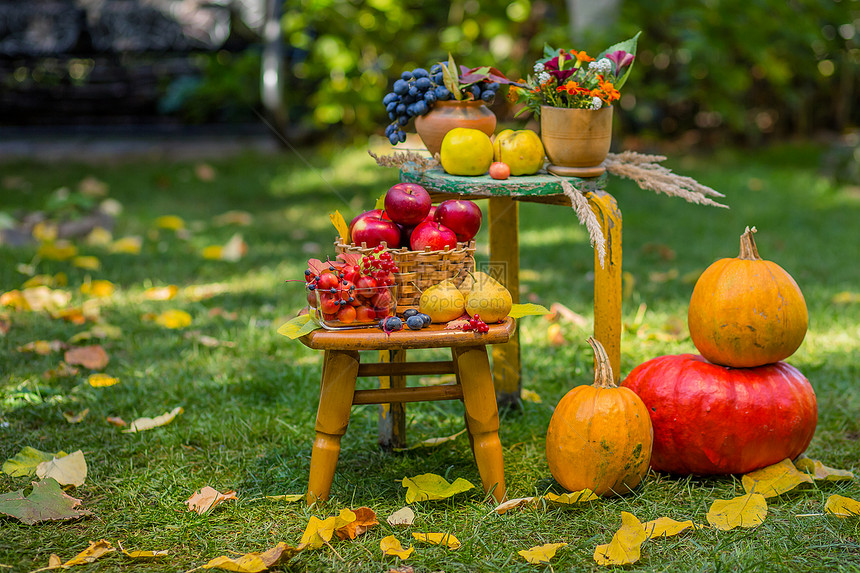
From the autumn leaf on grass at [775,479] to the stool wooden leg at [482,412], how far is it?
68 cm

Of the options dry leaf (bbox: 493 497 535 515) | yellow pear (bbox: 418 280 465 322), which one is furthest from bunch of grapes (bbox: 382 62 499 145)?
dry leaf (bbox: 493 497 535 515)

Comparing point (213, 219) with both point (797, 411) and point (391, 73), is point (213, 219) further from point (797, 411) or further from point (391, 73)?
point (797, 411)

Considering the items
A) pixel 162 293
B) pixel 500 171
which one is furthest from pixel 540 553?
pixel 162 293

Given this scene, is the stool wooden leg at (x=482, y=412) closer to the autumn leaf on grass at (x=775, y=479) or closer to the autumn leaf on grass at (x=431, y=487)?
the autumn leaf on grass at (x=431, y=487)

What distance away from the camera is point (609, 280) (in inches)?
93.2

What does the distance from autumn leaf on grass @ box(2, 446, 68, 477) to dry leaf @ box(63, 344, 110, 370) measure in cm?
76

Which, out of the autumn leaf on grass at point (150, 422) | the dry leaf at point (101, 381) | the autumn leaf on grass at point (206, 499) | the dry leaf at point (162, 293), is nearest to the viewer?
the autumn leaf on grass at point (206, 499)

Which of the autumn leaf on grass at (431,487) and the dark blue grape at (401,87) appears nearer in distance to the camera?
the autumn leaf on grass at (431,487)

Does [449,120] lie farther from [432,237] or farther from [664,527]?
[664,527]

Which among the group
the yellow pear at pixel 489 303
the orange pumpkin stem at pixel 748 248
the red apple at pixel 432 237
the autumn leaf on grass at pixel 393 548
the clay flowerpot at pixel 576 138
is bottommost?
the autumn leaf on grass at pixel 393 548

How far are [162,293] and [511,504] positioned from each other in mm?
2426

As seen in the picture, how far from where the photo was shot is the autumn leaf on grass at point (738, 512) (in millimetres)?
2135

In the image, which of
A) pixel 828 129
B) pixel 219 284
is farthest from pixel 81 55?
Result: pixel 828 129

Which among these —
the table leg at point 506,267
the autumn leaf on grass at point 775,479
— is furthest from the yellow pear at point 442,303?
the autumn leaf on grass at point 775,479
